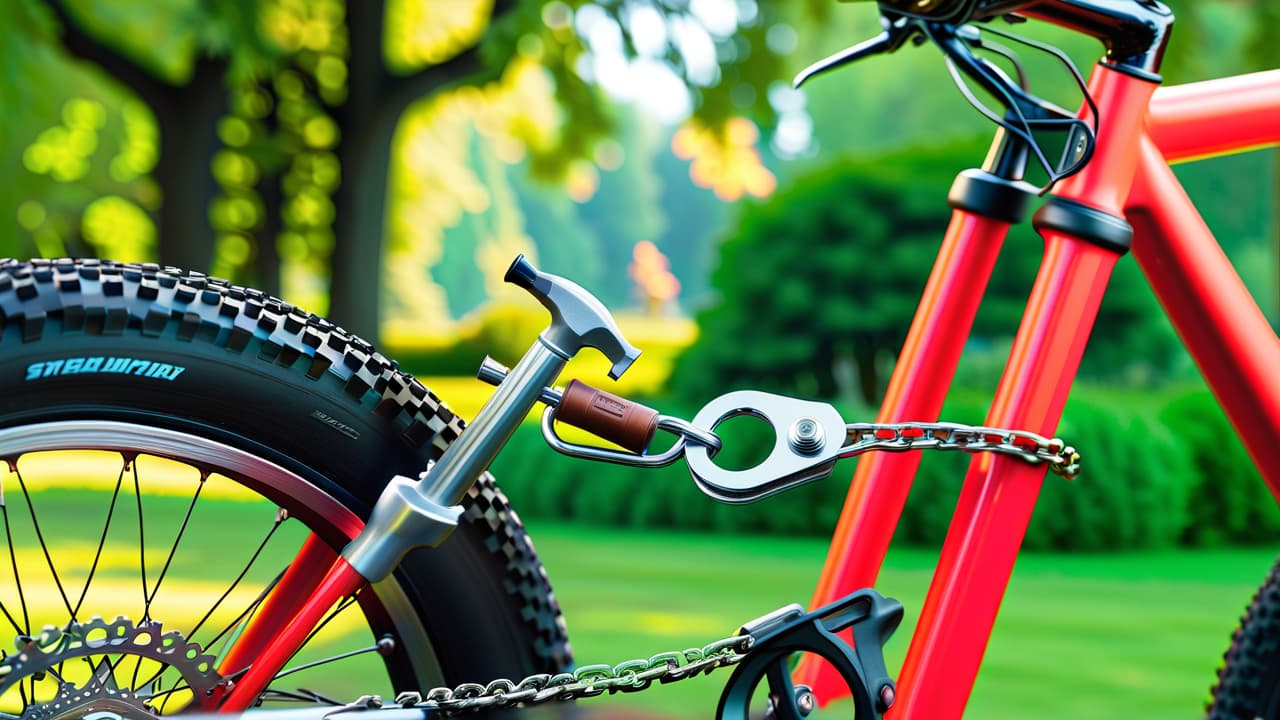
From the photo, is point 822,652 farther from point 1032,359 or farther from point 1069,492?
point 1069,492

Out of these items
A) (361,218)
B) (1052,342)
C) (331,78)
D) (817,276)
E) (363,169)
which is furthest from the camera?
(331,78)

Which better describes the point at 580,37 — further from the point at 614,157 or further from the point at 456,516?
the point at 614,157

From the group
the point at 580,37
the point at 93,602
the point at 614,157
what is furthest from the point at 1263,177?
the point at 614,157

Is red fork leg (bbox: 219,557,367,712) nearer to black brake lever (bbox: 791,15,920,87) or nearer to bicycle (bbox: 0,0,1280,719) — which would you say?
bicycle (bbox: 0,0,1280,719)

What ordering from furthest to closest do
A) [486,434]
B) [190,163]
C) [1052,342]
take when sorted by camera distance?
[190,163] < [1052,342] < [486,434]

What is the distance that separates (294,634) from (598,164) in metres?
16.1

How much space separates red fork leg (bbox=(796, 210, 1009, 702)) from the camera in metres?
1.86

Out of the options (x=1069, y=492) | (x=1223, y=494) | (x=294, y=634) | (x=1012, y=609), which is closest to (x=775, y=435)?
(x=294, y=634)

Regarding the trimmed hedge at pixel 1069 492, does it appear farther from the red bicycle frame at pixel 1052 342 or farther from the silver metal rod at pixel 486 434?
the silver metal rod at pixel 486 434

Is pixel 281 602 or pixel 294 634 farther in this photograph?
pixel 281 602

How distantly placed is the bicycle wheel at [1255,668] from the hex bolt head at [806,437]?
770 mm

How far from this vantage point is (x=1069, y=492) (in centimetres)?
777

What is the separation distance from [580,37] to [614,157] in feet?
182

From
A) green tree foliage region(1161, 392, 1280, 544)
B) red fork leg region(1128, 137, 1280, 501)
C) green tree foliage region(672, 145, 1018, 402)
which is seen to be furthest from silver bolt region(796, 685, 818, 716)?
green tree foliage region(672, 145, 1018, 402)
